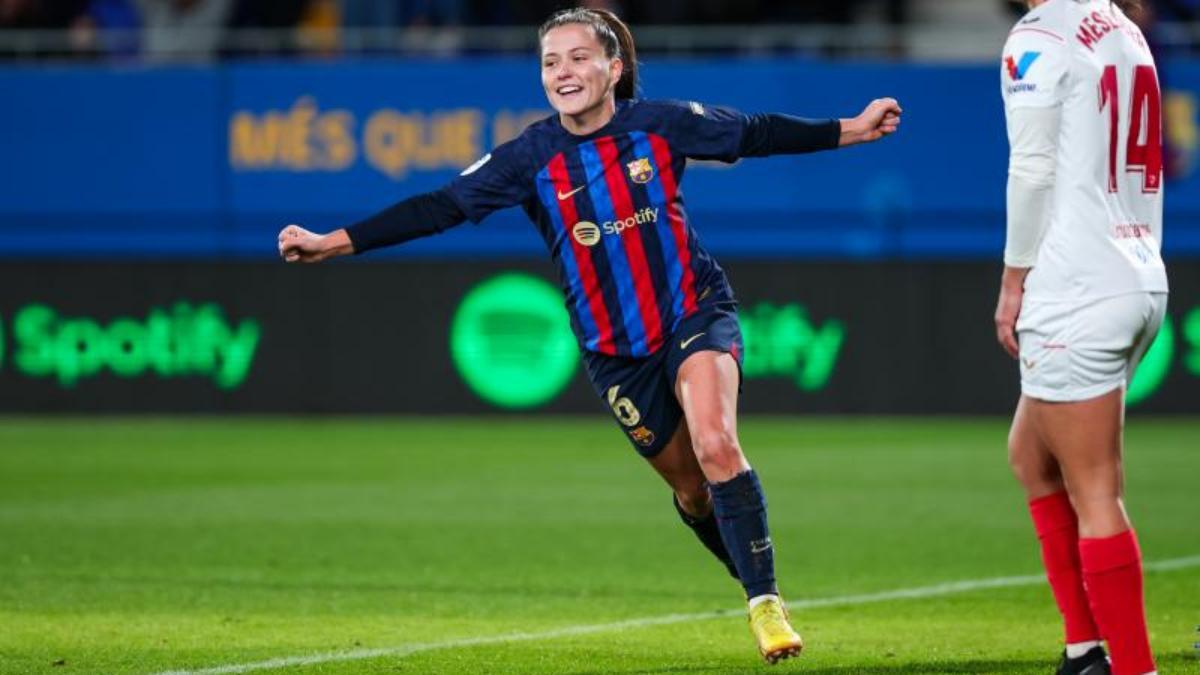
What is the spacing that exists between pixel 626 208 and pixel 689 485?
1007mm

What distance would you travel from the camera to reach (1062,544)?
5.94 m

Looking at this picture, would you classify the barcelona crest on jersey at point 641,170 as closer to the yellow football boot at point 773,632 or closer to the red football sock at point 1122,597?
the yellow football boot at point 773,632

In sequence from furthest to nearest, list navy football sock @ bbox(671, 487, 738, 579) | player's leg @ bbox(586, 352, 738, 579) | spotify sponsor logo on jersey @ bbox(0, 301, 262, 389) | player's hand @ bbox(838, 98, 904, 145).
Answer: spotify sponsor logo on jersey @ bbox(0, 301, 262, 389), navy football sock @ bbox(671, 487, 738, 579), player's leg @ bbox(586, 352, 738, 579), player's hand @ bbox(838, 98, 904, 145)

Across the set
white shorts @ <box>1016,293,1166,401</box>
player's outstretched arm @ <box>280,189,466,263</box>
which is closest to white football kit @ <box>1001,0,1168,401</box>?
white shorts @ <box>1016,293,1166,401</box>

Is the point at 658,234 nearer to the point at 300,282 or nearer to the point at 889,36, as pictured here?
the point at 300,282

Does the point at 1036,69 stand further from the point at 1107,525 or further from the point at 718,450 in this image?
the point at 718,450

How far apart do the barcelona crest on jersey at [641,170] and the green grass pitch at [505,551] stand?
1.55 metres

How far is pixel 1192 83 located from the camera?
1919 centimetres

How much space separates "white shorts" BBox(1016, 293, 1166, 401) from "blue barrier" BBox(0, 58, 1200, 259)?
44.8ft

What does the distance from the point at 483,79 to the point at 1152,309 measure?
14.6m

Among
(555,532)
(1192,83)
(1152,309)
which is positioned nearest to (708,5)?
(1192,83)

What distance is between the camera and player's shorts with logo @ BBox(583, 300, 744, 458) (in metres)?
6.84

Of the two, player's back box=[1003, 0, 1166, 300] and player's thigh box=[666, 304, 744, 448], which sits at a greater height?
player's back box=[1003, 0, 1166, 300]

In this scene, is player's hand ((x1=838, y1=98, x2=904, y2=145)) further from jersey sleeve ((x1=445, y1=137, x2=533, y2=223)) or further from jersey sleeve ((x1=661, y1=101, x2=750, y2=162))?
jersey sleeve ((x1=445, y1=137, x2=533, y2=223))
